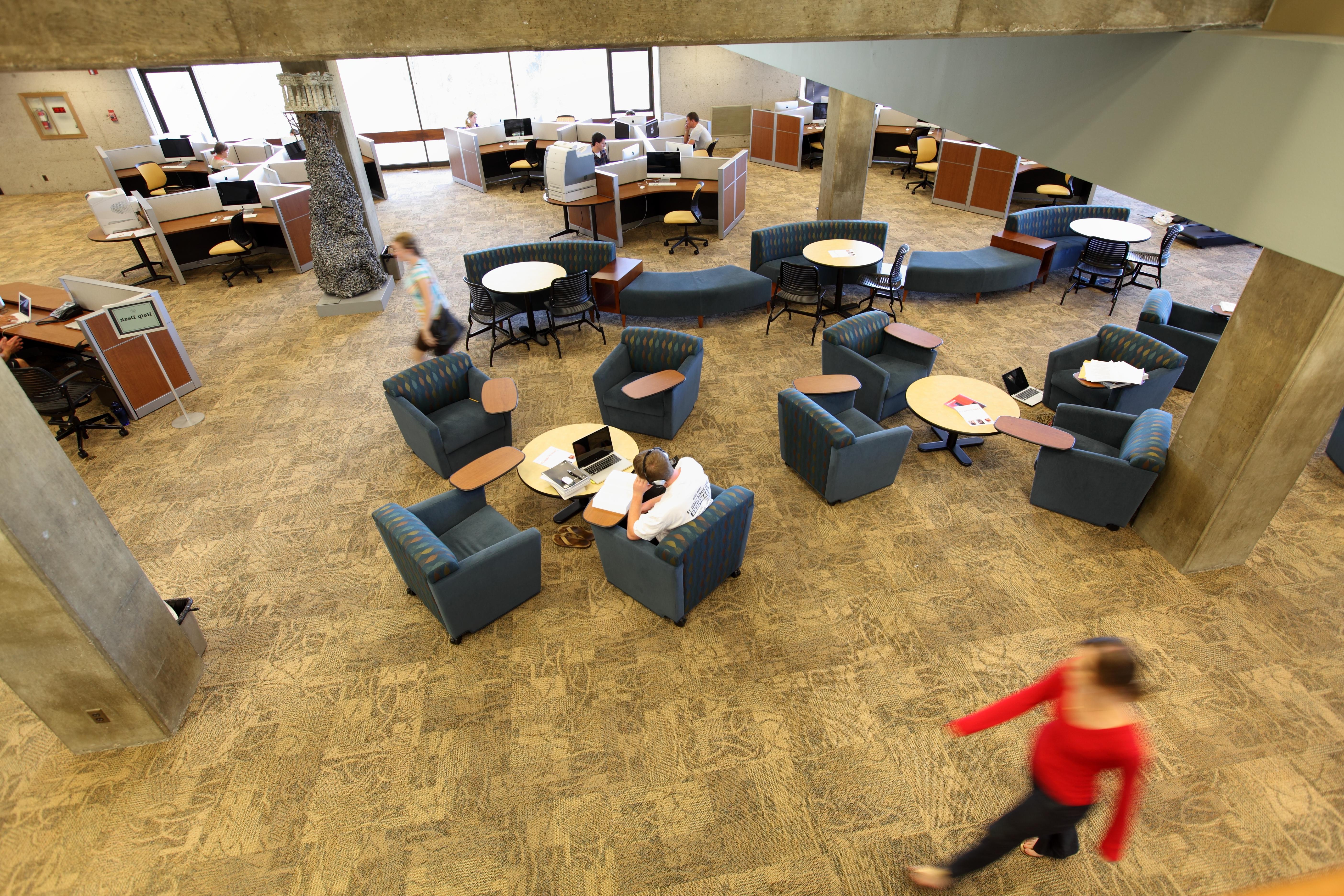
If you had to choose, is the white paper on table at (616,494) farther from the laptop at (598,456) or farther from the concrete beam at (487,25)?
the concrete beam at (487,25)

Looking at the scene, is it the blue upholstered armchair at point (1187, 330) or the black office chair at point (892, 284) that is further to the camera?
the black office chair at point (892, 284)

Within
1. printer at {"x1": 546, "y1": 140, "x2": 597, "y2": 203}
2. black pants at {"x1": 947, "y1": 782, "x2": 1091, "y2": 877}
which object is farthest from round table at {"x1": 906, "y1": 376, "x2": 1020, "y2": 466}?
printer at {"x1": 546, "y1": 140, "x2": 597, "y2": 203}

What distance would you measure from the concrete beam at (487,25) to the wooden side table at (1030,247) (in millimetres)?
6925

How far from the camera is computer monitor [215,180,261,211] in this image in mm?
10375

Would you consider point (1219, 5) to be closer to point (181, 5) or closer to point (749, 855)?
point (181, 5)

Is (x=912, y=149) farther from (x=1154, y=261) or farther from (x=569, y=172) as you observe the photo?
(x=569, y=172)

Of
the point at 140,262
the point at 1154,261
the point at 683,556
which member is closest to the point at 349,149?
the point at 140,262

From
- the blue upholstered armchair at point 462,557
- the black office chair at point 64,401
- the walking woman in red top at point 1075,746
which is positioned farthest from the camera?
the black office chair at point 64,401

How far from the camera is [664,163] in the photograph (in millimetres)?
11078

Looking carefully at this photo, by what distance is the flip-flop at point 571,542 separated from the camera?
5129 mm

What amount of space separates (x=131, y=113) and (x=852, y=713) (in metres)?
19.3

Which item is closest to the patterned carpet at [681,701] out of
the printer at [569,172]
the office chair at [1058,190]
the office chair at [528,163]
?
the printer at [569,172]

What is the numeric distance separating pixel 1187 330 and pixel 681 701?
6620 mm

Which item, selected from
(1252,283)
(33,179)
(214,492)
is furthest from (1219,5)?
(33,179)
